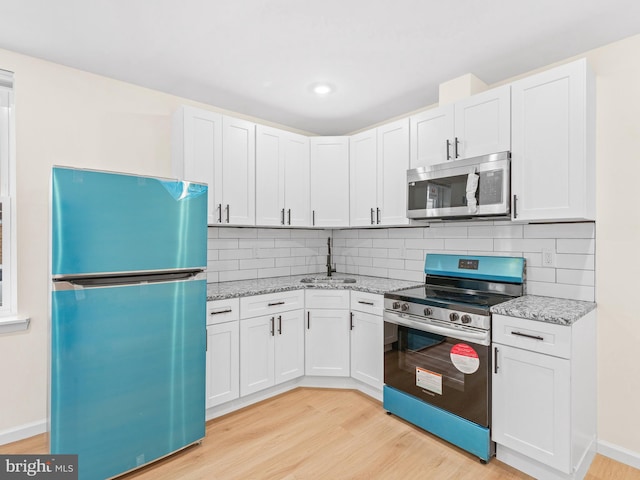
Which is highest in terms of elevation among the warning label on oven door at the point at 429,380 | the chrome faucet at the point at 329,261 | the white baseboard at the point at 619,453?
the chrome faucet at the point at 329,261

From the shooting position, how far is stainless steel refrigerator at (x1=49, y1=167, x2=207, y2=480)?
1718 mm

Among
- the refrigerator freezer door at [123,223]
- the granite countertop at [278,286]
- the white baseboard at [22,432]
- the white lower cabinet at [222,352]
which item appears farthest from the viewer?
the granite countertop at [278,286]

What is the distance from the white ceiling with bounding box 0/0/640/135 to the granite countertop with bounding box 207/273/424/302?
1.65 m

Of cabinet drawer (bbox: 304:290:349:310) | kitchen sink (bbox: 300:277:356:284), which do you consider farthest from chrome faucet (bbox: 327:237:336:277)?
cabinet drawer (bbox: 304:290:349:310)

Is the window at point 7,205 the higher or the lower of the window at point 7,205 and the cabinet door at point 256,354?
the higher

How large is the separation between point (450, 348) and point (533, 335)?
0.49 meters

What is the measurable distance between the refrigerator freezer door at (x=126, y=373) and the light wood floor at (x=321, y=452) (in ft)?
0.67

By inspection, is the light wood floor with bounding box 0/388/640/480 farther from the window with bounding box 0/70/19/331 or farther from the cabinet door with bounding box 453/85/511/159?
the cabinet door with bounding box 453/85/511/159

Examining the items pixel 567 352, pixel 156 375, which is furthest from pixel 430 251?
pixel 156 375

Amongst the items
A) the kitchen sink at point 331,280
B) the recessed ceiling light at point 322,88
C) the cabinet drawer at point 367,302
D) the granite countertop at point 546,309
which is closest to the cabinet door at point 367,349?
the cabinet drawer at point 367,302

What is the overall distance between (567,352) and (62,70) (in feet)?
12.2

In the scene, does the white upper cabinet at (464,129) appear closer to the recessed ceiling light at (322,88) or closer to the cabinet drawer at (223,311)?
the recessed ceiling light at (322,88)

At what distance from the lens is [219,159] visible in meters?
2.84

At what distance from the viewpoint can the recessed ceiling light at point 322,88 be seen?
2707 mm
